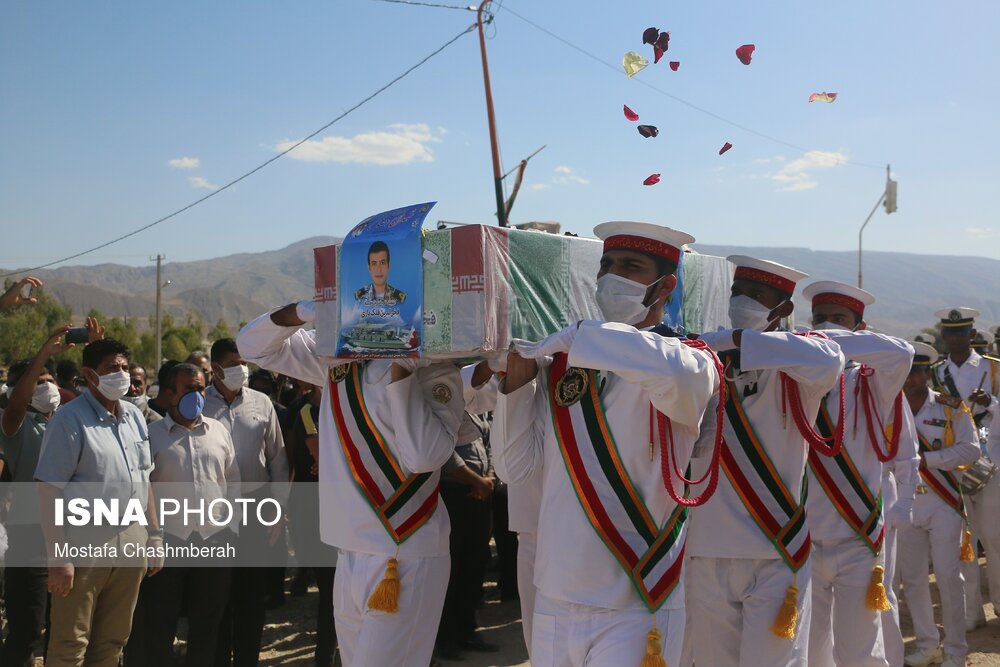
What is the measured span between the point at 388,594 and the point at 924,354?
463cm

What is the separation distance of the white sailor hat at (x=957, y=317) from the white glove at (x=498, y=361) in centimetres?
661

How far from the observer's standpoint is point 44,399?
23.1 feet

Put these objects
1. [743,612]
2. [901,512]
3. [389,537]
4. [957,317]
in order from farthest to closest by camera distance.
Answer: [957,317] → [901,512] → [743,612] → [389,537]

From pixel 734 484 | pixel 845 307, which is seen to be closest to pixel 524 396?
pixel 734 484

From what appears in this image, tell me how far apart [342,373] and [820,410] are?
268 cm

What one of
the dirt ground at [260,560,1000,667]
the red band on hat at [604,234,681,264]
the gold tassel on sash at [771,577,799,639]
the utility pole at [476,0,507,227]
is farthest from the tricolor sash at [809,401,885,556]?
the utility pole at [476,0,507,227]

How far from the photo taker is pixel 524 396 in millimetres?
3717

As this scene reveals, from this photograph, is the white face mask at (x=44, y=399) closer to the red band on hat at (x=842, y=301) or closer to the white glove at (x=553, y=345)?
the white glove at (x=553, y=345)

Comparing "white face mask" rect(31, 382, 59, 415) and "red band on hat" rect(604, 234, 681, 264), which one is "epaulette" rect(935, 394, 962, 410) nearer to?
"red band on hat" rect(604, 234, 681, 264)

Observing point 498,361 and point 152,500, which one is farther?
point 152,500

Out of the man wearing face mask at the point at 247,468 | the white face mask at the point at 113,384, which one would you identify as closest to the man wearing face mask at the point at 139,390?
the man wearing face mask at the point at 247,468

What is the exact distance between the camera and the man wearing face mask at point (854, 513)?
16.4 ft

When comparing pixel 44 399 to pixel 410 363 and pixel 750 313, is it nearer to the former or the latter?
pixel 410 363

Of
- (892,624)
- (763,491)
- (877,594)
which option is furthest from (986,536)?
(763,491)
